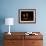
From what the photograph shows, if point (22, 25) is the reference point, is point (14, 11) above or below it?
above

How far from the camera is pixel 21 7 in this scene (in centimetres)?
443

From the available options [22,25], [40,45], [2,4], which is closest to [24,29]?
[22,25]

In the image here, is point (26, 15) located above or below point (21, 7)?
below

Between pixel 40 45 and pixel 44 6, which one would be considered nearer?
pixel 40 45

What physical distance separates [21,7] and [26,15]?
0.33 meters

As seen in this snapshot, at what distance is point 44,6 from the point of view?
4.45m

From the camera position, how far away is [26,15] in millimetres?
4473

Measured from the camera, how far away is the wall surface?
4441 millimetres

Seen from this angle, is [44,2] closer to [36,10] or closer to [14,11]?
[36,10]

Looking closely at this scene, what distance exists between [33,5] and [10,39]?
4.79 ft

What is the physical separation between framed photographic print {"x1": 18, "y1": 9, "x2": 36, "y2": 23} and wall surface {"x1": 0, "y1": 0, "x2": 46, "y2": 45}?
106 millimetres

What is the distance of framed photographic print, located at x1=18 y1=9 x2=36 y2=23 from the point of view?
14.6 feet

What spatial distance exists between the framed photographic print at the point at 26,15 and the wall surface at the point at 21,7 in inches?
4.2

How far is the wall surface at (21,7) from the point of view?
4441mm
